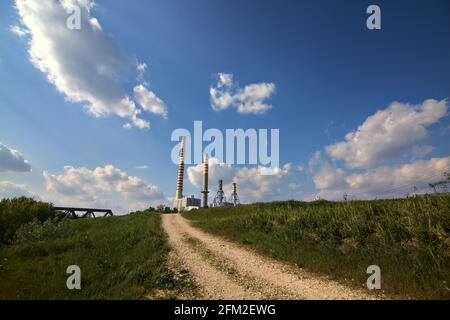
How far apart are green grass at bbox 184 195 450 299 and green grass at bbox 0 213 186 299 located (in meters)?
6.65

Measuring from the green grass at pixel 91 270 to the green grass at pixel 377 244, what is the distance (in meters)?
6.65

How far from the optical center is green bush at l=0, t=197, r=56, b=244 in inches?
1060

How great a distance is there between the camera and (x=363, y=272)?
1079 cm

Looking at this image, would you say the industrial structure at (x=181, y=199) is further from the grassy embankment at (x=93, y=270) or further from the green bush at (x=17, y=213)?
the grassy embankment at (x=93, y=270)

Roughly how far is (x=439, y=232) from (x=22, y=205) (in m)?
42.9

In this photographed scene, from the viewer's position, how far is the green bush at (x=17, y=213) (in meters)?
26.9

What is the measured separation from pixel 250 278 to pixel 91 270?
6.87 m
